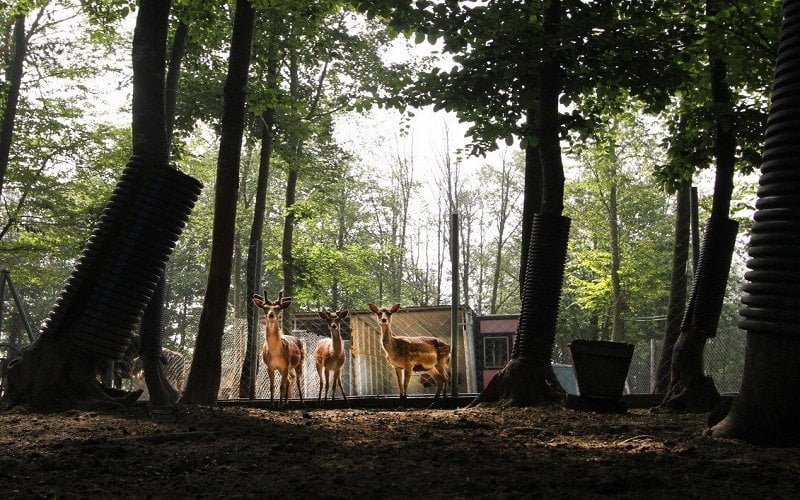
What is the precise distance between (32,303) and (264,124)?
1675 inches

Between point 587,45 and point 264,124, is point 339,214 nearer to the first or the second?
point 264,124

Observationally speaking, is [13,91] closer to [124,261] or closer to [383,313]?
[383,313]

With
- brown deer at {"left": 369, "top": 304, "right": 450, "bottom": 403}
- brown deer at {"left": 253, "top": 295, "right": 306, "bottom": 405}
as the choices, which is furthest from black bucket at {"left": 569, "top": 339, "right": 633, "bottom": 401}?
brown deer at {"left": 253, "top": 295, "right": 306, "bottom": 405}

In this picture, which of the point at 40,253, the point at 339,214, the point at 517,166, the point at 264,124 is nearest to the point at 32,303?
the point at 339,214

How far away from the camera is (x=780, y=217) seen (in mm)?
4758

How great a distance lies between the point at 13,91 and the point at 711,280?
65.9 feet

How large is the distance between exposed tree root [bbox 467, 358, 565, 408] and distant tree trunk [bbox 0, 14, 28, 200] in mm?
18031

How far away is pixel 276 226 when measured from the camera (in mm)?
40031

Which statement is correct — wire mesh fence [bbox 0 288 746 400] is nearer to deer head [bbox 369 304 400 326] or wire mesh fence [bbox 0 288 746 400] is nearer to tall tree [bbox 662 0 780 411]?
deer head [bbox 369 304 400 326]

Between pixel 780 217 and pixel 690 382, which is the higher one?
pixel 780 217

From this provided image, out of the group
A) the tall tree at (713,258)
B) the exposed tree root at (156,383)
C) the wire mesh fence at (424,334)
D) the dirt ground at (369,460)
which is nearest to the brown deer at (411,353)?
the exposed tree root at (156,383)

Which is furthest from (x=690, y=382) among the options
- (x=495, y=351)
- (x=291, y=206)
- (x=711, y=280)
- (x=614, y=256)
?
(x=614, y=256)

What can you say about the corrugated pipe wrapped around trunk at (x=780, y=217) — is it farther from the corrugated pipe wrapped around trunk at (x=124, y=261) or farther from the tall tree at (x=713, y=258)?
the corrugated pipe wrapped around trunk at (x=124, y=261)

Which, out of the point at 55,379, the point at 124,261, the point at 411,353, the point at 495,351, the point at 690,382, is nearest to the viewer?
the point at 55,379
